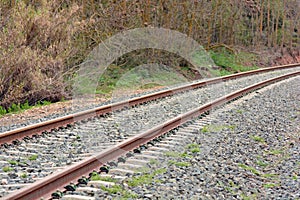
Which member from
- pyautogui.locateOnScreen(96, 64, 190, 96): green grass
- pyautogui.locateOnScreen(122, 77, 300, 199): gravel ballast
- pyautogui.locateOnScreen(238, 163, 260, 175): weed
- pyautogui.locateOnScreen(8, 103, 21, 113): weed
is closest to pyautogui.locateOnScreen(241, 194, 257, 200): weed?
pyautogui.locateOnScreen(122, 77, 300, 199): gravel ballast

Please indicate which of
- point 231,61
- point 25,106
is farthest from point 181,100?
point 231,61

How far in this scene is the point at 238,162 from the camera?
6379mm

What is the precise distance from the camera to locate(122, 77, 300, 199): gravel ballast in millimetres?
5118

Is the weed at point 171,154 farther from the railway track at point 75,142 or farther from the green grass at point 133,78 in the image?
the green grass at point 133,78

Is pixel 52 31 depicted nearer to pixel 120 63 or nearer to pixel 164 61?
pixel 120 63

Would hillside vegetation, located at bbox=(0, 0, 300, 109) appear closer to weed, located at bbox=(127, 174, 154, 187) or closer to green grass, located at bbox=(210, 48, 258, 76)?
green grass, located at bbox=(210, 48, 258, 76)

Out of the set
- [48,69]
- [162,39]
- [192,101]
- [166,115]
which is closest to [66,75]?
[48,69]

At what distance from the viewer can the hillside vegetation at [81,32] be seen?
11.5 metres

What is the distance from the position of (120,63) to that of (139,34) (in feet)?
4.39

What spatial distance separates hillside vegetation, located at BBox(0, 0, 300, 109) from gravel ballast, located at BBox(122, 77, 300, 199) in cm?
489

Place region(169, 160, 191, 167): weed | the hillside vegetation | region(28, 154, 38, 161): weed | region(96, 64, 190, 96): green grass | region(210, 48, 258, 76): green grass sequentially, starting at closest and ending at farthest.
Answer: region(169, 160, 191, 167): weed → region(28, 154, 38, 161): weed → the hillside vegetation → region(96, 64, 190, 96): green grass → region(210, 48, 258, 76): green grass

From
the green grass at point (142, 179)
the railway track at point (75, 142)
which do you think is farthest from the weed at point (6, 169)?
the green grass at point (142, 179)

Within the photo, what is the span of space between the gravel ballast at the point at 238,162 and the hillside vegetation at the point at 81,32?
16.1ft

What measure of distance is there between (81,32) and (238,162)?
10769 mm
